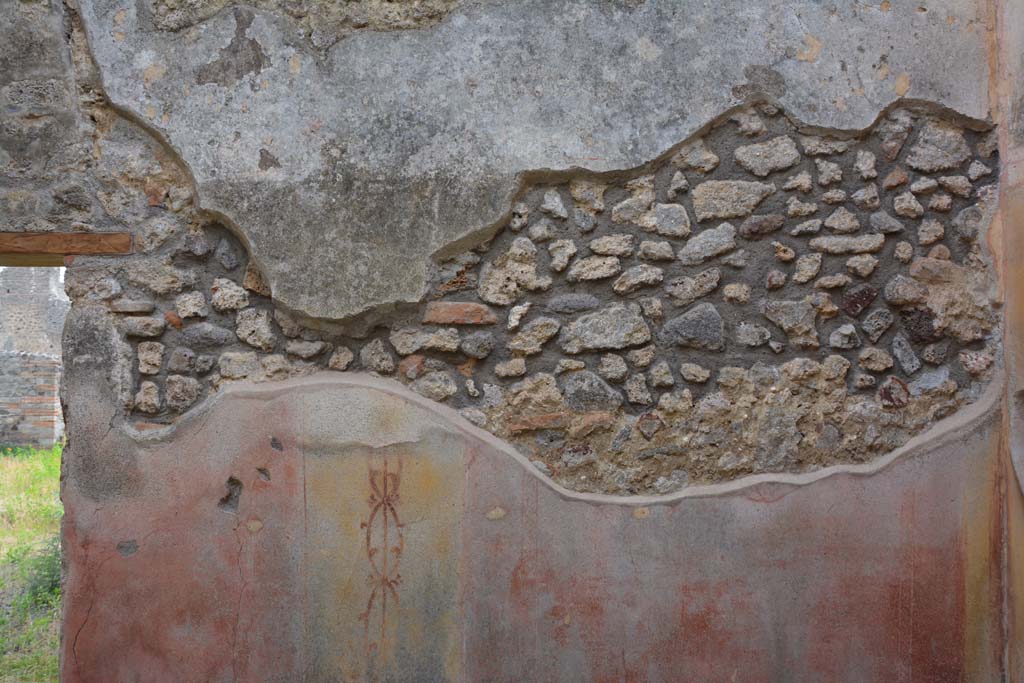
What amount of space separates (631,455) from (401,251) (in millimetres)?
983

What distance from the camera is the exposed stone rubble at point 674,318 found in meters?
2.59

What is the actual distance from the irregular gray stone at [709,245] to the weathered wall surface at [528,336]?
1 centimetres

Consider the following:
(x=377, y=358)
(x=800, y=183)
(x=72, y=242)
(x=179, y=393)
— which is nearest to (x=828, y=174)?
(x=800, y=183)

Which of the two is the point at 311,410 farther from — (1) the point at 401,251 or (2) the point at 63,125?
(2) the point at 63,125

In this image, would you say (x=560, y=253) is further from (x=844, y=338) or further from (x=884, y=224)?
(x=884, y=224)

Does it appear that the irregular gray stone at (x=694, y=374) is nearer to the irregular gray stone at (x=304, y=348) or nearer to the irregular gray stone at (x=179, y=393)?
the irregular gray stone at (x=304, y=348)

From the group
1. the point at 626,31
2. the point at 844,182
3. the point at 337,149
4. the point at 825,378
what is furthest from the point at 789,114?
the point at 337,149

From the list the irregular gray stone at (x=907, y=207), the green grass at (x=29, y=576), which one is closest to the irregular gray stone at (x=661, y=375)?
the irregular gray stone at (x=907, y=207)

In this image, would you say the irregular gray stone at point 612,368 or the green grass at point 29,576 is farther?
the green grass at point 29,576

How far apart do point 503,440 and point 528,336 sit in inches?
13.5

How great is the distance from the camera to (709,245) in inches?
104

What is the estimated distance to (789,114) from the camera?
2.64 metres

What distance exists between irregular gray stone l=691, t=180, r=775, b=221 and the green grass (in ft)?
10.7

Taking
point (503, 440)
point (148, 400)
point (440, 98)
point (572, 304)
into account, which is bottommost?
point (503, 440)
